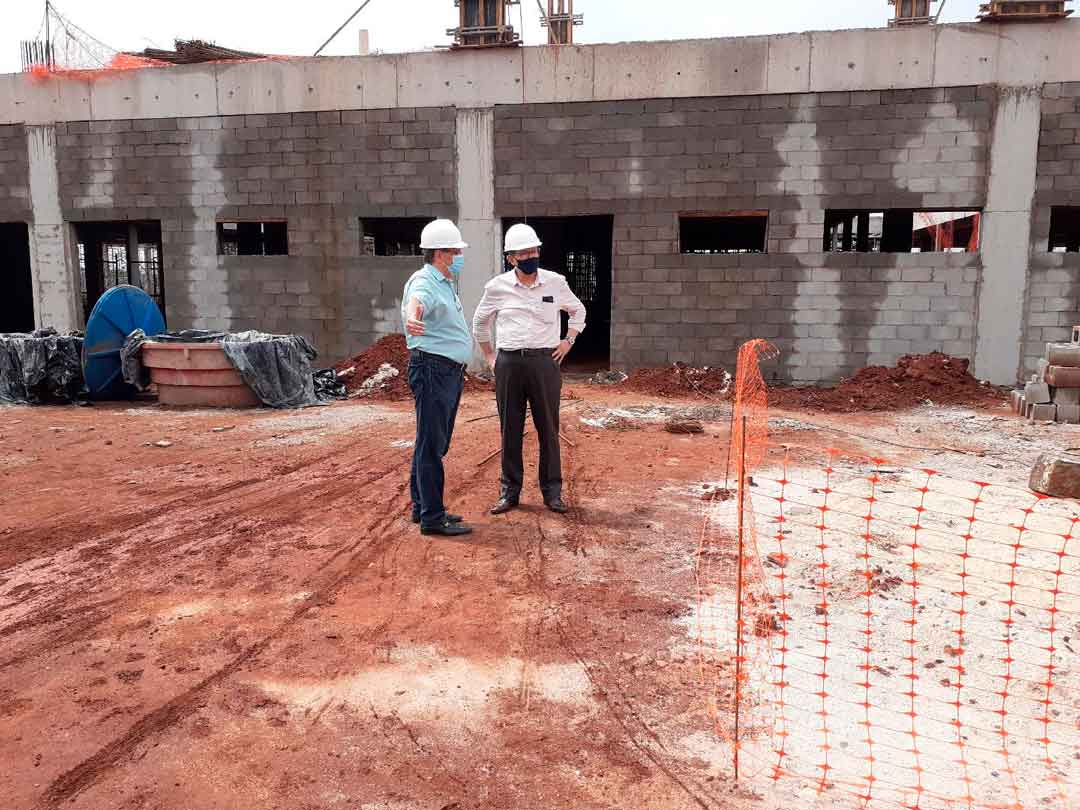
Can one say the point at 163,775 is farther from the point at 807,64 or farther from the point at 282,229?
the point at 282,229

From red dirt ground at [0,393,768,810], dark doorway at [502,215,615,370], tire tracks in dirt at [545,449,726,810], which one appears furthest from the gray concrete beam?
tire tracks in dirt at [545,449,726,810]

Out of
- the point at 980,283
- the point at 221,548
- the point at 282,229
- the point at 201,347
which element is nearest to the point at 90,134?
the point at 282,229

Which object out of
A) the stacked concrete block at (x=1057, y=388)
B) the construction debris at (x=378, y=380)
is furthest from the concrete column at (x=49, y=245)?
the stacked concrete block at (x=1057, y=388)

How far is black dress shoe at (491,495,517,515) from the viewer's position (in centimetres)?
497

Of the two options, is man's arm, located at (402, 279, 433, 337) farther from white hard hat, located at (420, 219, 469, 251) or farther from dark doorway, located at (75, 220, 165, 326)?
dark doorway, located at (75, 220, 165, 326)

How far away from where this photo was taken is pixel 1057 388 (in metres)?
8.37

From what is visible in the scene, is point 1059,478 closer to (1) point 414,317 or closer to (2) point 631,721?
(2) point 631,721

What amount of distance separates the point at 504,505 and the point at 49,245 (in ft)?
36.4

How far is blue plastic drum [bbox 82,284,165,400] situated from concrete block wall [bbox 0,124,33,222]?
4.14 metres

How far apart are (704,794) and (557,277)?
331cm

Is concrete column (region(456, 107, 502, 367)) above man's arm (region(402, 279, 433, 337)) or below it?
above

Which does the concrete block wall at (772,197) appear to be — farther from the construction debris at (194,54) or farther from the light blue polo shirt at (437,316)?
the light blue polo shirt at (437,316)

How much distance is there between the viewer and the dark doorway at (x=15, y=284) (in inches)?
621

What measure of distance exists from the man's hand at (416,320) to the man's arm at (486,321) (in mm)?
711
